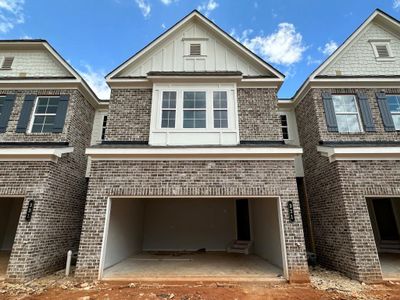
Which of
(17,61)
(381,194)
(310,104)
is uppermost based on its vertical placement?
(17,61)

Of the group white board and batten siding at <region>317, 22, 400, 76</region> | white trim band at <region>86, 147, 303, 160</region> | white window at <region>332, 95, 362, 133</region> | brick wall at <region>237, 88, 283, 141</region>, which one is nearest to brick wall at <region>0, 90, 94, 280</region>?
white trim band at <region>86, 147, 303, 160</region>

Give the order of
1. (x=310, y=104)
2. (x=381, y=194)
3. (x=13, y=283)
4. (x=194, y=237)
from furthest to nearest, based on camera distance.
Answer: (x=194, y=237)
(x=310, y=104)
(x=381, y=194)
(x=13, y=283)

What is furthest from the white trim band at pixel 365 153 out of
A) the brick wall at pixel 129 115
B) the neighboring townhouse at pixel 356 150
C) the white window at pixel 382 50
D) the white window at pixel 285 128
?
the brick wall at pixel 129 115

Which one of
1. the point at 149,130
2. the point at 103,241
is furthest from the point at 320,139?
the point at 103,241

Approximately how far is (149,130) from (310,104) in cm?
678

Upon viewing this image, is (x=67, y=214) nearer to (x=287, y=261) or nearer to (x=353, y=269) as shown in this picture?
(x=287, y=261)

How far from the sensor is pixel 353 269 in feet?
22.4

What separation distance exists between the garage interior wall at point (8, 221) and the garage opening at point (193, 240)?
6454mm

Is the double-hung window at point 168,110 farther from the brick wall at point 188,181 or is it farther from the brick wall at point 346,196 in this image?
the brick wall at point 346,196

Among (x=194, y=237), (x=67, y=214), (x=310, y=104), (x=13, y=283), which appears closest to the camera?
(x=13, y=283)

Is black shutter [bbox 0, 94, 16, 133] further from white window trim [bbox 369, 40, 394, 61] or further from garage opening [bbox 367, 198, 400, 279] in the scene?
garage opening [bbox 367, 198, 400, 279]

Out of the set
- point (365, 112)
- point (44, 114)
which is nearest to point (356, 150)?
point (365, 112)

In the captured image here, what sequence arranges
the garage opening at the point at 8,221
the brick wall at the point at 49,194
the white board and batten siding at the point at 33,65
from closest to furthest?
the brick wall at the point at 49,194
the white board and batten siding at the point at 33,65
the garage opening at the point at 8,221

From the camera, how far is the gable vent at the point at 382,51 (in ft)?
32.6
